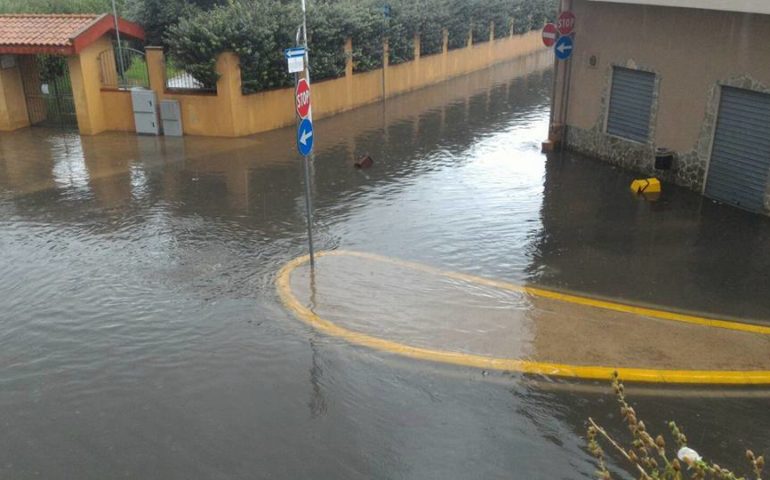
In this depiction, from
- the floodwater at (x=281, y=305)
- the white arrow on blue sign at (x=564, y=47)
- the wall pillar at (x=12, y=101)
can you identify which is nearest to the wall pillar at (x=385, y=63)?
the floodwater at (x=281, y=305)

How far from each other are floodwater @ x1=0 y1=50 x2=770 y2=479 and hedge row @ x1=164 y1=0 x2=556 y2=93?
232 cm

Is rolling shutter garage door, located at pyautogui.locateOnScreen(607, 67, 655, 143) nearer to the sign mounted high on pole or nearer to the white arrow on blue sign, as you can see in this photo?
the white arrow on blue sign

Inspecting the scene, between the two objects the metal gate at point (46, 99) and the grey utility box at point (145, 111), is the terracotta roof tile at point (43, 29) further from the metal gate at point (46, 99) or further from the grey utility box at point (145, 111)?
the grey utility box at point (145, 111)

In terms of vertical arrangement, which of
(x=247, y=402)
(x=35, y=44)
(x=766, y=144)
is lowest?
(x=247, y=402)

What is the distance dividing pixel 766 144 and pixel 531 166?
189 inches

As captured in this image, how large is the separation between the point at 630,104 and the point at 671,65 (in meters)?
1.41

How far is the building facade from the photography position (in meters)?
11.4

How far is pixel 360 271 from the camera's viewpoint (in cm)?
930

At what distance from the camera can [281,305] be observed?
27.3 feet

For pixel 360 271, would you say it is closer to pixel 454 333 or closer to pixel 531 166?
pixel 454 333

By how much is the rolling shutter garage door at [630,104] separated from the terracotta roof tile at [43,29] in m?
12.4

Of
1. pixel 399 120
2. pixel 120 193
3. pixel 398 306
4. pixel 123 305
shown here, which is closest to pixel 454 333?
pixel 398 306

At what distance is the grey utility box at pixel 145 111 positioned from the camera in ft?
57.1

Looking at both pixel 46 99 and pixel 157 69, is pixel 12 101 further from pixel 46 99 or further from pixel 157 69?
pixel 157 69
